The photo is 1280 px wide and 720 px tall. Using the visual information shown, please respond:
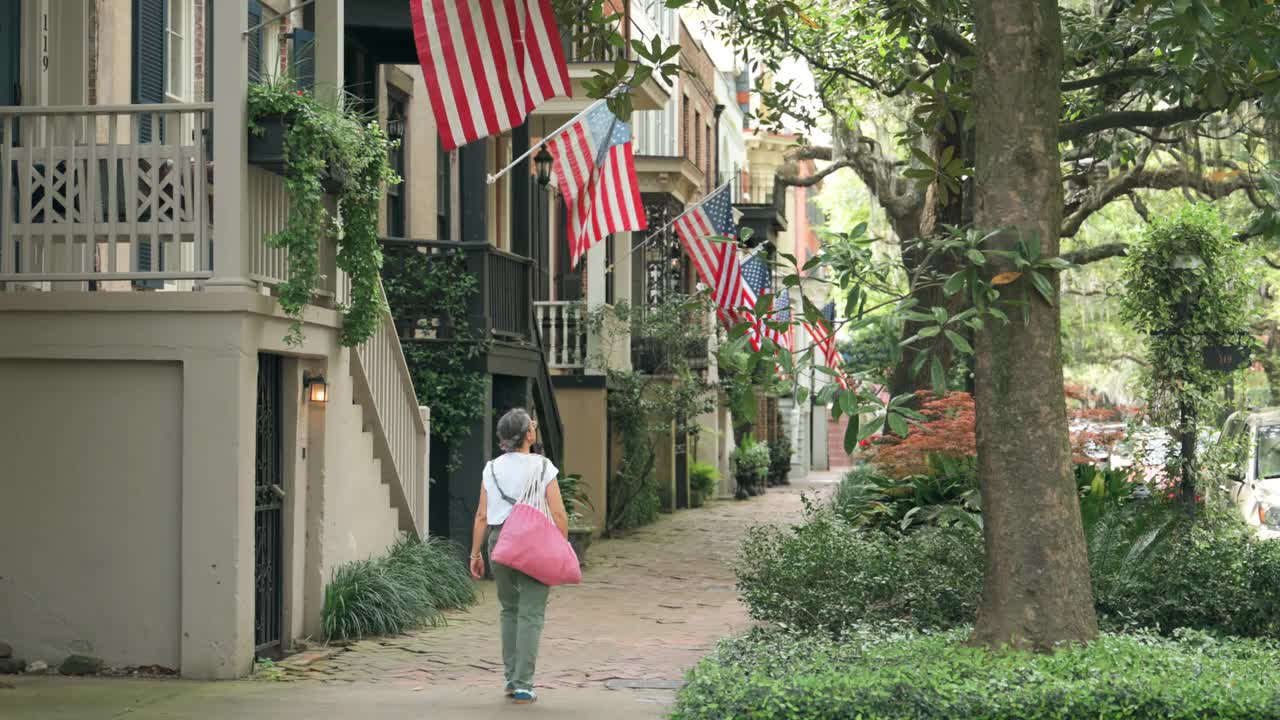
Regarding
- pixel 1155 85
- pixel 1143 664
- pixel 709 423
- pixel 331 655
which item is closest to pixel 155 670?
pixel 331 655

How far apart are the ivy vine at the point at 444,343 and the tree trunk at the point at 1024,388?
29.7ft

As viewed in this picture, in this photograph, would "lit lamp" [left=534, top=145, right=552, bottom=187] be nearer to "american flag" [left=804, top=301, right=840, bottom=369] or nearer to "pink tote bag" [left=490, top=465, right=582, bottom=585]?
"american flag" [left=804, top=301, right=840, bottom=369]

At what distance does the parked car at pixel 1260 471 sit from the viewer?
15.4 metres

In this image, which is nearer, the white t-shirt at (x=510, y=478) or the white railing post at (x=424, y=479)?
the white t-shirt at (x=510, y=478)

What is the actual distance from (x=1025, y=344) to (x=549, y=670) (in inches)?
172

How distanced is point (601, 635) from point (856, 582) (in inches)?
109

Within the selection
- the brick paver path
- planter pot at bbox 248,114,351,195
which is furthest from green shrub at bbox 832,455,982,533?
planter pot at bbox 248,114,351,195

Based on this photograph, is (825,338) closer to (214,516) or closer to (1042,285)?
(1042,285)

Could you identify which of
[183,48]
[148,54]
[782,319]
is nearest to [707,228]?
[782,319]

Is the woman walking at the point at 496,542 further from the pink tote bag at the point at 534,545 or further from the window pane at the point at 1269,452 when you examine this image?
the window pane at the point at 1269,452

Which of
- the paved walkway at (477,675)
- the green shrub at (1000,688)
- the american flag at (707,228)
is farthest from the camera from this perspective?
the american flag at (707,228)

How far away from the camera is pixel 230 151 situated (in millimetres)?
10523

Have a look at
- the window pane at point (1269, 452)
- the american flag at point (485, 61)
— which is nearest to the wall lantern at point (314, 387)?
the american flag at point (485, 61)

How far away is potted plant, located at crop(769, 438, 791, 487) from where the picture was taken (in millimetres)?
41781
